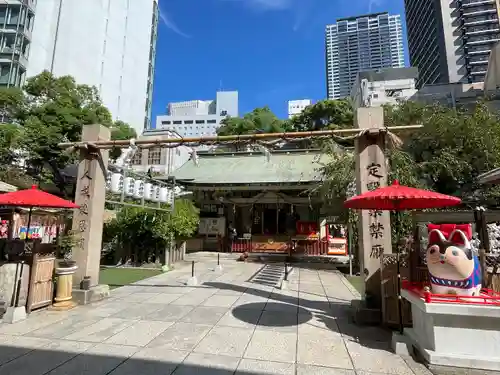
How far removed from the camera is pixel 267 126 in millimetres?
31000

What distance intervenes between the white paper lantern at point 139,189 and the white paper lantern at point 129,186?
0.17 m

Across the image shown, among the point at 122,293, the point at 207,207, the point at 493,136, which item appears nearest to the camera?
the point at 122,293

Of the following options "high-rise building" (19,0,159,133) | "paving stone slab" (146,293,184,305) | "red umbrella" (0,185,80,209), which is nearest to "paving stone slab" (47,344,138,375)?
"paving stone slab" (146,293,184,305)

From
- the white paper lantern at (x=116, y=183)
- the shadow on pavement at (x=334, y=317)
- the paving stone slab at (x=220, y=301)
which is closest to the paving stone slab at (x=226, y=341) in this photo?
the shadow on pavement at (x=334, y=317)

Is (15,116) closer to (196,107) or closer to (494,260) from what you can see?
(494,260)

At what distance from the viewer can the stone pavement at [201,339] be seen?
11.3 feet

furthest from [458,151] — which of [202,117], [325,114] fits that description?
[202,117]

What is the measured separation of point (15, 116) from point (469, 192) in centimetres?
2668

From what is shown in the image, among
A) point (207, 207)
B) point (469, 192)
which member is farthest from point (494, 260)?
point (207, 207)

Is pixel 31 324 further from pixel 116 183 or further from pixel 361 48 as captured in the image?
pixel 361 48

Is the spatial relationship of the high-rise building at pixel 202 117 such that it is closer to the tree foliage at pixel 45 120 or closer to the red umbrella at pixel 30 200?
the tree foliage at pixel 45 120

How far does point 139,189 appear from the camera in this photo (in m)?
8.58

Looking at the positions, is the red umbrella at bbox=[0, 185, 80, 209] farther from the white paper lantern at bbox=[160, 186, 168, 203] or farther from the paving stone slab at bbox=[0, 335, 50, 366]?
the white paper lantern at bbox=[160, 186, 168, 203]

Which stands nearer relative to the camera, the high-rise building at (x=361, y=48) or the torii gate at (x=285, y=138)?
the torii gate at (x=285, y=138)
